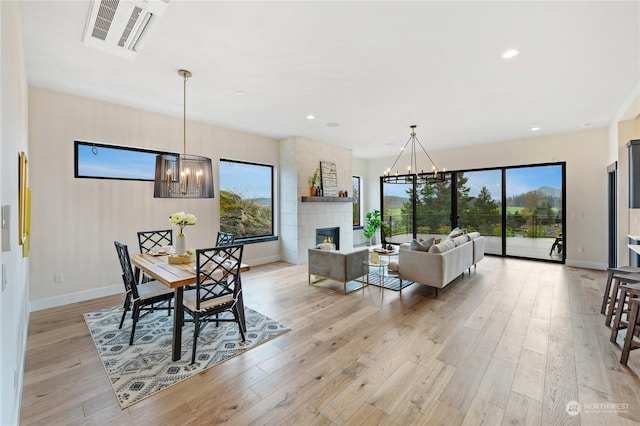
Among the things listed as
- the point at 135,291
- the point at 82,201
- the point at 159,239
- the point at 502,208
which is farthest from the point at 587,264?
the point at 82,201

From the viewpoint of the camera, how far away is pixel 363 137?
21.0ft

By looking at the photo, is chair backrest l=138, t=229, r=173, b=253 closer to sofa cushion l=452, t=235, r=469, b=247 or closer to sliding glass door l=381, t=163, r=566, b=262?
sofa cushion l=452, t=235, r=469, b=247

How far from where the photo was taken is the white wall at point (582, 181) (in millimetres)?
5621

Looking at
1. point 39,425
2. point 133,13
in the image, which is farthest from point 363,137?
point 39,425

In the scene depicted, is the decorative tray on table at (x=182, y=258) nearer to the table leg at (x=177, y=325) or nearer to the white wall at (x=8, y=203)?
the table leg at (x=177, y=325)

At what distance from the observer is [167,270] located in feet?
9.17

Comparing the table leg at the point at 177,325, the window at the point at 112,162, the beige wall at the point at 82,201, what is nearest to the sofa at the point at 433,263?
the table leg at the point at 177,325

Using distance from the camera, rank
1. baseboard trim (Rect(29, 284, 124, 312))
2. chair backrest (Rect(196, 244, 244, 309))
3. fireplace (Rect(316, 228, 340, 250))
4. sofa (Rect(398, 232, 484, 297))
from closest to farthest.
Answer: chair backrest (Rect(196, 244, 244, 309)), baseboard trim (Rect(29, 284, 124, 312)), sofa (Rect(398, 232, 484, 297)), fireplace (Rect(316, 228, 340, 250))

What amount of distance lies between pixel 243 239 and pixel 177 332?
3.50 metres

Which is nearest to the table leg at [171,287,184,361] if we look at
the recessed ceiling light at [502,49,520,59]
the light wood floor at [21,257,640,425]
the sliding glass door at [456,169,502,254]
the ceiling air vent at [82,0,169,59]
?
the light wood floor at [21,257,640,425]

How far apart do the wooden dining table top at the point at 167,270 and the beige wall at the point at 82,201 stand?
1.25m

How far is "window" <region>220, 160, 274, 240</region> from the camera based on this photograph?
568cm

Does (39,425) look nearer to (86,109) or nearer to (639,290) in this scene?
(86,109)

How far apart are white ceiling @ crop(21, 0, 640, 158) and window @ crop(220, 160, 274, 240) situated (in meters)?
1.27
